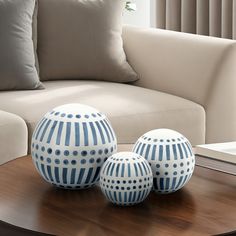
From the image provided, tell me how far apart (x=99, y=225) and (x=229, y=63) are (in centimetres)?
168

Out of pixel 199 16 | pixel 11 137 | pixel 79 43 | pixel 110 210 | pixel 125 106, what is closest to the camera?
pixel 110 210

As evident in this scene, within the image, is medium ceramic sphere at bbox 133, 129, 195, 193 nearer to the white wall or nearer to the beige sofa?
the beige sofa

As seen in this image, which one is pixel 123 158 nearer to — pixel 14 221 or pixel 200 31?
pixel 14 221

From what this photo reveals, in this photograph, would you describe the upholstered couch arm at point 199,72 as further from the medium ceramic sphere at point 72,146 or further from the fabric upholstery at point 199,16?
the medium ceramic sphere at point 72,146

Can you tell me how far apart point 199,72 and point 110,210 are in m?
1.57

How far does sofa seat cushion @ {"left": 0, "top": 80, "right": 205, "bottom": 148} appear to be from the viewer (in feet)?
9.12

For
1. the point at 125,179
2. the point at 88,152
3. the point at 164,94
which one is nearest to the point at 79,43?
the point at 164,94

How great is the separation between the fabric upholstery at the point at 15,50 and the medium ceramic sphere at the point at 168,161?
55.9 inches

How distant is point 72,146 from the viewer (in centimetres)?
171

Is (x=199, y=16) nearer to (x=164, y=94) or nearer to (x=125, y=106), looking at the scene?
(x=164, y=94)

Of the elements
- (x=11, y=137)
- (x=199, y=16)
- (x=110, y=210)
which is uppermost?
(x=110, y=210)

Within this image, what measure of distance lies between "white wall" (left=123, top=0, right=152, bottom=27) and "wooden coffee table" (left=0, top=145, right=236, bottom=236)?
306 centimetres

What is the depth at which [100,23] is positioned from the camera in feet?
10.9

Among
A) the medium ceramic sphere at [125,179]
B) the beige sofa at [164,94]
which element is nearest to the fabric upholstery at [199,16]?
the beige sofa at [164,94]
